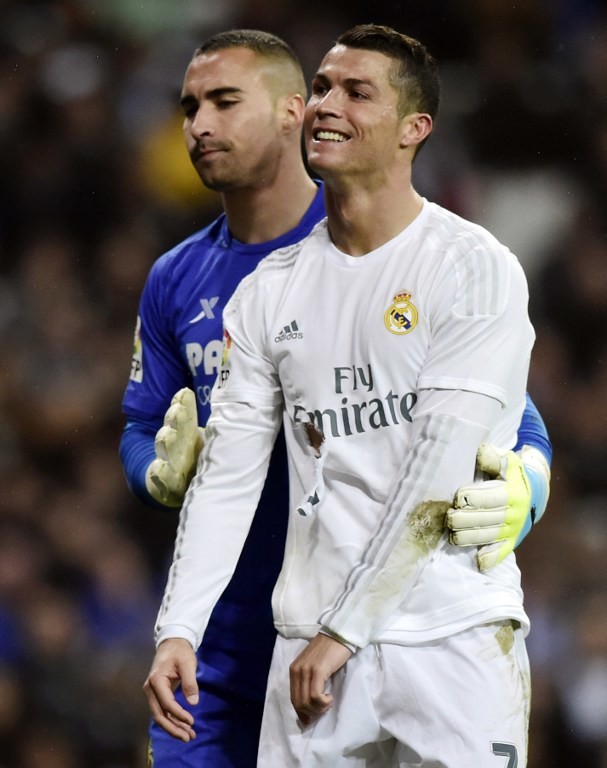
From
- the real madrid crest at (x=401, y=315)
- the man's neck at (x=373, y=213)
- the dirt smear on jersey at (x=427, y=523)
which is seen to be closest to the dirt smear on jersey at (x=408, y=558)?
the dirt smear on jersey at (x=427, y=523)

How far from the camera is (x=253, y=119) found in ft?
7.82

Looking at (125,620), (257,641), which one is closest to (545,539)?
(125,620)

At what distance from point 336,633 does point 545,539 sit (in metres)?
2.01

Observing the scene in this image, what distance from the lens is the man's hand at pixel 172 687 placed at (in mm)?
1734

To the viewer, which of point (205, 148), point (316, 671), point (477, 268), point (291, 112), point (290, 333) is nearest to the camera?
point (316, 671)

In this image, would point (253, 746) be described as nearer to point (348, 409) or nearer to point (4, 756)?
point (348, 409)

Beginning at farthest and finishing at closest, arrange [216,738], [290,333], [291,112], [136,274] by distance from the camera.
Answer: [136,274] → [291,112] → [216,738] → [290,333]

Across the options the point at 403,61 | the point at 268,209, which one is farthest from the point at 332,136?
the point at 268,209

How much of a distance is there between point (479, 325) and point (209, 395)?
72 cm

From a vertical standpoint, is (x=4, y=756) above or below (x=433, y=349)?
below

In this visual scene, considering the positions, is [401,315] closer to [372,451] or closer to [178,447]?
[372,451]

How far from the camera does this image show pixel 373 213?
6.06ft

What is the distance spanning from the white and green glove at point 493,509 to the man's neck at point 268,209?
2.44ft

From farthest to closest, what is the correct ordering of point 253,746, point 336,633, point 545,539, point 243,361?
1. point 545,539
2. point 253,746
3. point 243,361
4. point 336,633
